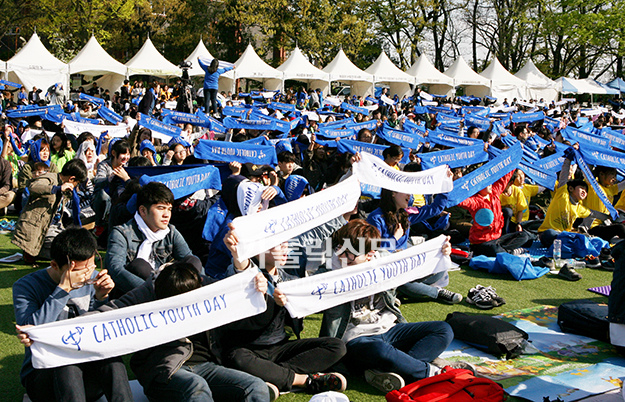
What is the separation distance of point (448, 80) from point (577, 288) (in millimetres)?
31249

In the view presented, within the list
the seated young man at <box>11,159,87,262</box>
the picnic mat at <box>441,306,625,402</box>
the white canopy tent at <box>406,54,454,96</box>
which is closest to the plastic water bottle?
the picnic mat at <box>441,306,625,402</box>

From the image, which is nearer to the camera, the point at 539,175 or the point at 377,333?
the point at 377,333

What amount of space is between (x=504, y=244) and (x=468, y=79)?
102ft

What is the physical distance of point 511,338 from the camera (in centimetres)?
484

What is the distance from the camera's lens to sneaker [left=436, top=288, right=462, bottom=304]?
6.16 meters

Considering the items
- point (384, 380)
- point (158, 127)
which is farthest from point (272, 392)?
point (158, 127)

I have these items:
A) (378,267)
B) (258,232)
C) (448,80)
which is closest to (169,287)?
(258,232)

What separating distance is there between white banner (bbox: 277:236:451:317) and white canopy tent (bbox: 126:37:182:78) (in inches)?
1089

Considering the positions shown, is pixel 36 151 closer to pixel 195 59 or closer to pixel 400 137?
pixel 400 137

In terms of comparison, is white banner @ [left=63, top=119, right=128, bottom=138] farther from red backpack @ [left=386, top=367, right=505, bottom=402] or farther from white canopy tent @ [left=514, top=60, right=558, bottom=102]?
white canopy tent @ [left=514, top=60, right=558, bottom=102]

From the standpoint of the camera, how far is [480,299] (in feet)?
19.9

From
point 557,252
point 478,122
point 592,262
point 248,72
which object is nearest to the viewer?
point 592,262

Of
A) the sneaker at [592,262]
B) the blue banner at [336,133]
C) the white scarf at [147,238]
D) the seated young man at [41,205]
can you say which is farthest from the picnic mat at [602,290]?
the blue banner at [336,133]

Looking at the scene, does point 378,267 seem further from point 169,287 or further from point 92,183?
point 92,183
